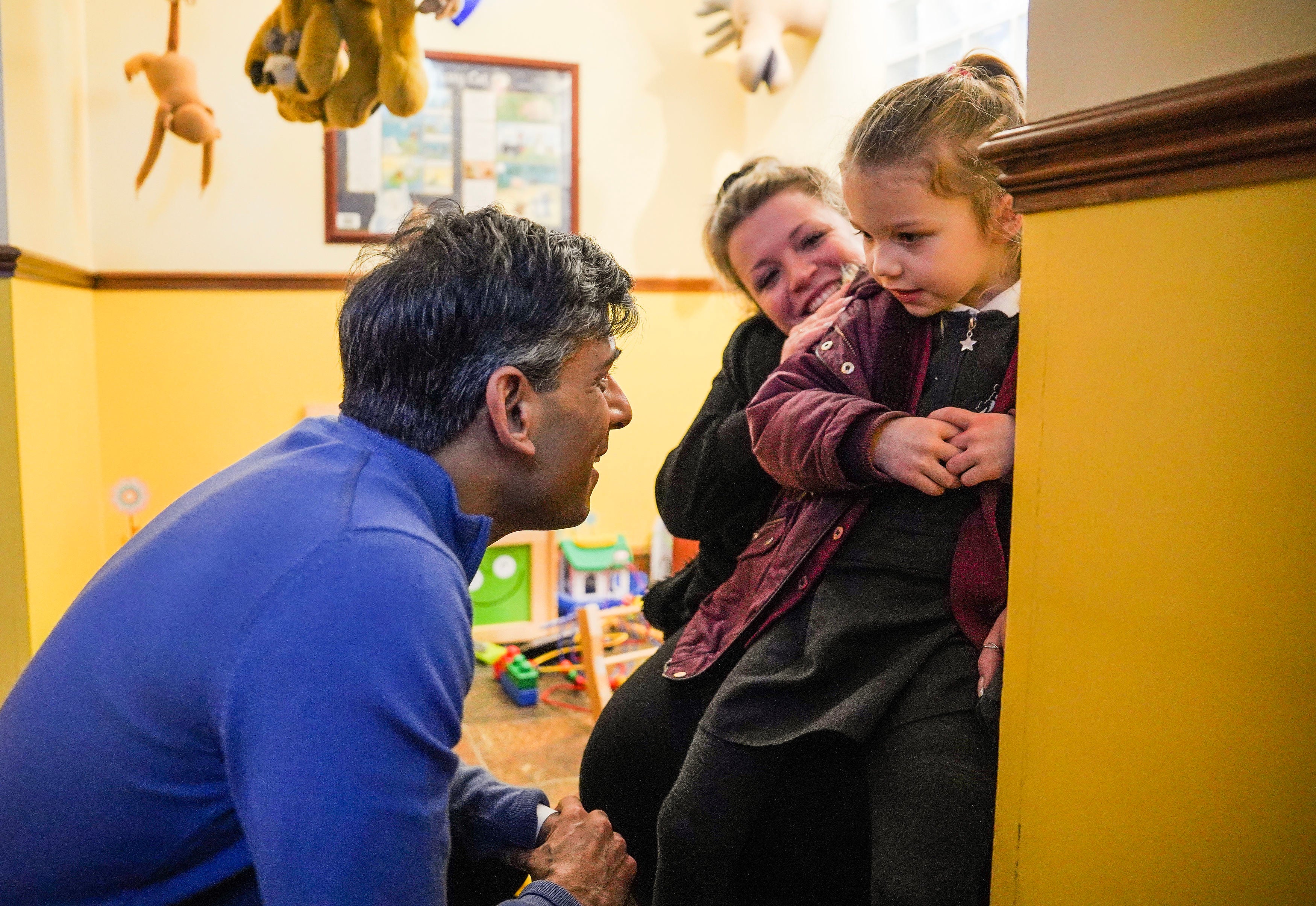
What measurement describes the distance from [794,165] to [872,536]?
755 mm

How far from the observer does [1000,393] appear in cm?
108

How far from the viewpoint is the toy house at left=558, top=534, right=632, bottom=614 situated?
11.4 feet

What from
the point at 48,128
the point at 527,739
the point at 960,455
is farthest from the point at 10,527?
the point at 960,455

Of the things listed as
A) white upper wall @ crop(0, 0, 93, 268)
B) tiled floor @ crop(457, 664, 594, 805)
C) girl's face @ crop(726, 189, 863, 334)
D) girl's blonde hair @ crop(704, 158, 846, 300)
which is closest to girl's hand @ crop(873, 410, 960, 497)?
girl's face @ crop(726, 189, 863, 334)

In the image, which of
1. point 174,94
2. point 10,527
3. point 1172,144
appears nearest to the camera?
point 1172,144

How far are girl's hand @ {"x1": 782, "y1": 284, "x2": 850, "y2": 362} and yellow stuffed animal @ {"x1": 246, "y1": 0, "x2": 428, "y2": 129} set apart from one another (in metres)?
1.56

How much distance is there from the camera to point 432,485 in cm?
98

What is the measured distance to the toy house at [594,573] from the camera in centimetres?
348

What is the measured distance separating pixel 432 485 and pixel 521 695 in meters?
2.19

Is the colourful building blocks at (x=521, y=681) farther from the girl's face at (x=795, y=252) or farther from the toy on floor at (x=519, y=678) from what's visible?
the girl's face at (x=795, y=252)

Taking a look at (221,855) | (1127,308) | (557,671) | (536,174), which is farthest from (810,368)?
(536,174)

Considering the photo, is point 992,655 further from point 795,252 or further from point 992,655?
point 795,252

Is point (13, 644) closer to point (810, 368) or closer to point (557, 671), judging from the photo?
point (557, 671)

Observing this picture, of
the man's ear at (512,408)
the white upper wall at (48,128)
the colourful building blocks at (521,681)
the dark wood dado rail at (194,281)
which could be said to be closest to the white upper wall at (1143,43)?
the man's ear at (512,408)
